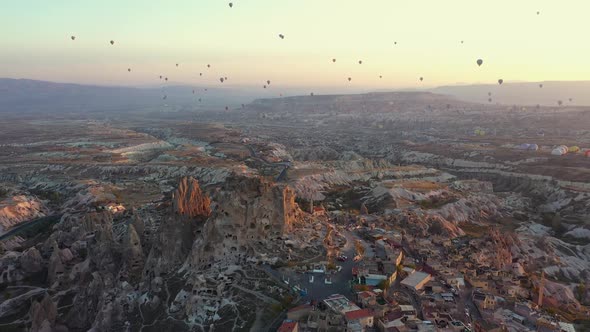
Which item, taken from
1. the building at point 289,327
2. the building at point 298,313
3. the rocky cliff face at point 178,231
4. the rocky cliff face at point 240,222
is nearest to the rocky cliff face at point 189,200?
A: the rocky cliff face at point 178,231

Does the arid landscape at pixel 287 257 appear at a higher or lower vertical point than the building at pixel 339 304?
lower

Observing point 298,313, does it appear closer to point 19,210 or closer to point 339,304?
point 339,304

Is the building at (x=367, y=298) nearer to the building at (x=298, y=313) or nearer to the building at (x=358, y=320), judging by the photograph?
the building at (x=358, y=320)

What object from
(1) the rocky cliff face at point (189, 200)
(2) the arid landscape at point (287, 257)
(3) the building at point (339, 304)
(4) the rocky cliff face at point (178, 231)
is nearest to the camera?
(3) the building at point (339, 304)

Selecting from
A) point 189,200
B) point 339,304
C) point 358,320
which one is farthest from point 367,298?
point 189,200

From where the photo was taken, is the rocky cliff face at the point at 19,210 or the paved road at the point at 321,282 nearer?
the paved road at the point at 321,282

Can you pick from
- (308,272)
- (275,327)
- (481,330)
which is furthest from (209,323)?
(481,330)

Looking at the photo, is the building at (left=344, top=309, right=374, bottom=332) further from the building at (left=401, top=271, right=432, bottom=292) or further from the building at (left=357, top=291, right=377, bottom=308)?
the building at (left=401, top=271, right=432, bottom=292)
